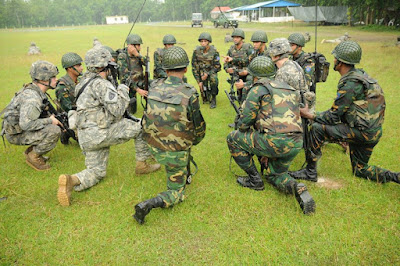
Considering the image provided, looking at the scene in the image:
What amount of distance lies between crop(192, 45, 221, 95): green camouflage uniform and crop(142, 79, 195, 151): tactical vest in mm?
4754

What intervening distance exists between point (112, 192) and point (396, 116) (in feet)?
23.6

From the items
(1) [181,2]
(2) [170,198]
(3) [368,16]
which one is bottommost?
(2) [170,198]

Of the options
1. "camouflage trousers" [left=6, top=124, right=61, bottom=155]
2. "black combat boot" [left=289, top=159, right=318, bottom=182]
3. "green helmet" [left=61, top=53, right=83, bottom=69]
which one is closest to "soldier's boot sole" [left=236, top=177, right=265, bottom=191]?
"black combat boot" [left=289, top=159, right=318, bottom=182]

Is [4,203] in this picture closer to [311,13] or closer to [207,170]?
[207,170]

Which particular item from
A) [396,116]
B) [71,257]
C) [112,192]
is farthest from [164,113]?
[396,116]

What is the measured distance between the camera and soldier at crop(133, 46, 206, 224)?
3723mm

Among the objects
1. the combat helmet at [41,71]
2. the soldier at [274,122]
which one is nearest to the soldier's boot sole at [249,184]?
the soldier at [274,122]

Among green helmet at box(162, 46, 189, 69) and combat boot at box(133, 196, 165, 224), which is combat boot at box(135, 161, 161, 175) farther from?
green helmet at box(162, 46, 189, 69)

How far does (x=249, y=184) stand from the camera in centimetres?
449

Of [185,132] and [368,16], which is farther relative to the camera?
[368,16]

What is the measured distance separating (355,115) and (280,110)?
4.03ft

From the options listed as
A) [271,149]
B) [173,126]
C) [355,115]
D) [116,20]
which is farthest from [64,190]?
[116,20]

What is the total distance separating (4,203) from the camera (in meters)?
4.36

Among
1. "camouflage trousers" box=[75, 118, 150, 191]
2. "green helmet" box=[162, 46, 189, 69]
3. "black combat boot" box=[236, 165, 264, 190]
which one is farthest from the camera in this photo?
"black combat boot" box=[236, 165, 264, 190]
